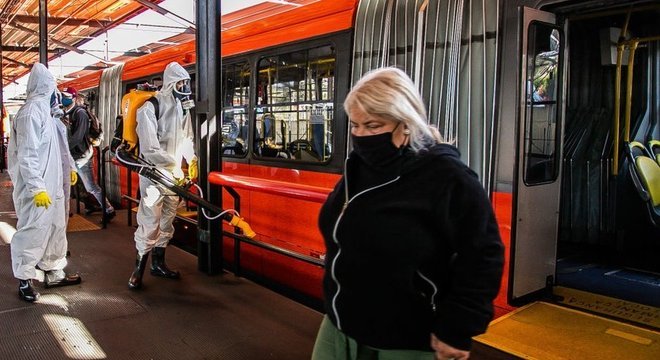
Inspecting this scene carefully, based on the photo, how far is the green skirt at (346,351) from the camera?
56.2 inches

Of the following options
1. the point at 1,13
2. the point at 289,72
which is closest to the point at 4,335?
the point at 289,72

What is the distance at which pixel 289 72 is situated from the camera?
4449 mm

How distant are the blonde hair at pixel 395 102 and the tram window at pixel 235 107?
3.69 meters

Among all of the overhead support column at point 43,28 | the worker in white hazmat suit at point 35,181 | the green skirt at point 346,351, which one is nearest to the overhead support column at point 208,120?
the worker in white hazmat suit at point 35,181

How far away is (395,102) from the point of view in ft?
4.47

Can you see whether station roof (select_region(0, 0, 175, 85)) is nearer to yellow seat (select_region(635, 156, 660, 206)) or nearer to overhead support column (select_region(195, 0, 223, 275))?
overhead support column (select_region(195, 0, 223, 275))

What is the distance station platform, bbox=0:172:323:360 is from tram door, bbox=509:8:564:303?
4.45 ft

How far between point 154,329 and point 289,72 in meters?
2.32

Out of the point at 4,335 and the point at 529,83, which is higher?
the point at 529,83

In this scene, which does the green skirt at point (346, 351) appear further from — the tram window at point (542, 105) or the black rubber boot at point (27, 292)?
the black rubber boot at point (27, 292)

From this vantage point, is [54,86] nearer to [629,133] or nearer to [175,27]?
[629,133]

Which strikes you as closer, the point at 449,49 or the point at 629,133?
the point at 449,49

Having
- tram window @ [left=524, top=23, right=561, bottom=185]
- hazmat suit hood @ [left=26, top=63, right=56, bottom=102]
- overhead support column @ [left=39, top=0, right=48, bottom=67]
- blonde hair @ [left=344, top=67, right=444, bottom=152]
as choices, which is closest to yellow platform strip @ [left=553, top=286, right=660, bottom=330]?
tram window @ [left=524, top=23, right=561, bottom=185]

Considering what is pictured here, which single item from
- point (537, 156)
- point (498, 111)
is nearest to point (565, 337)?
point (537, 156)
